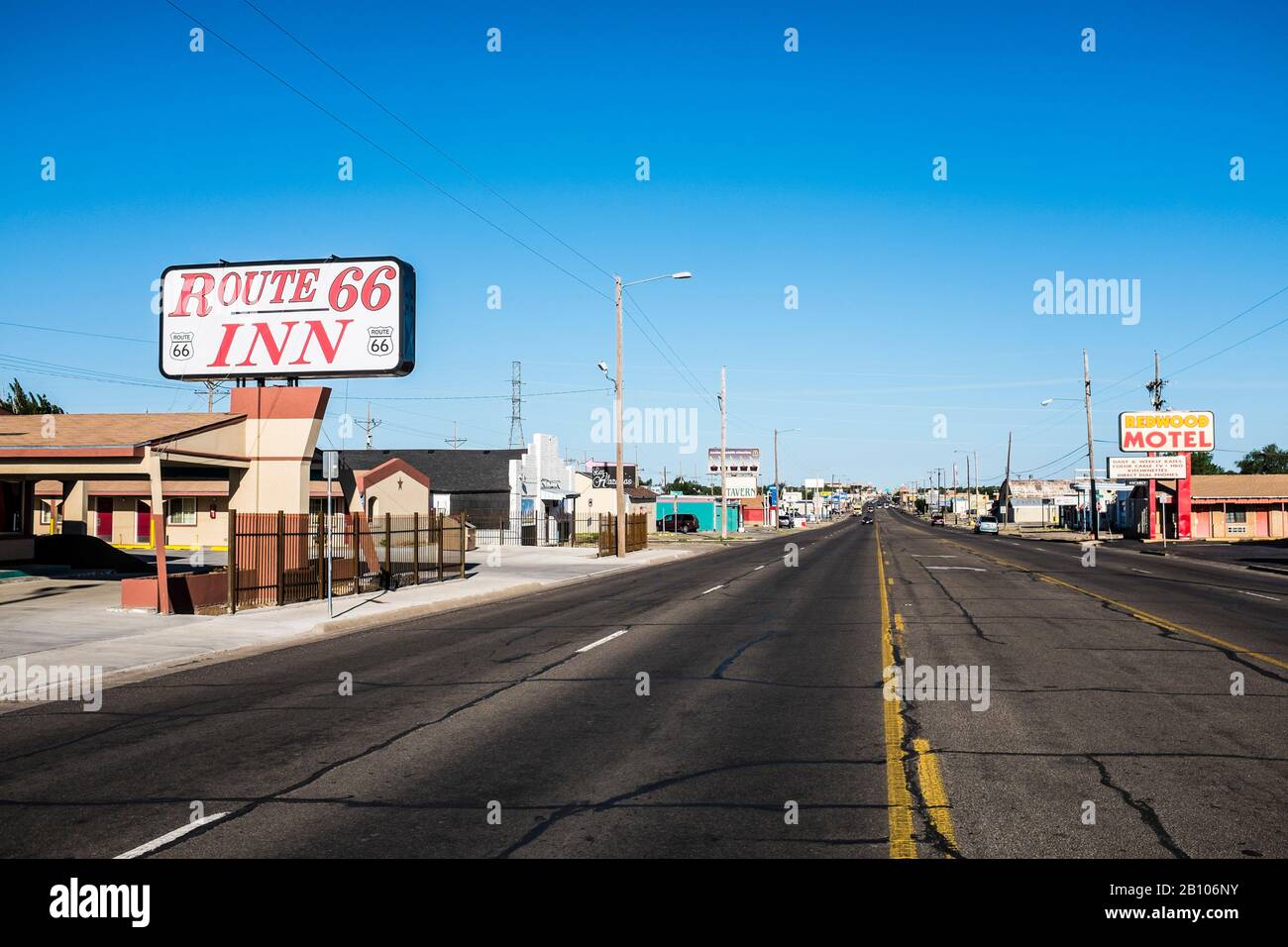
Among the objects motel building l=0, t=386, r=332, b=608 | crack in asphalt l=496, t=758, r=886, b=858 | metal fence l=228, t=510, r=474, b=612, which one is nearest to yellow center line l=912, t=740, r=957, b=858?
crack in asphalt l=496, t=758, r=886, b=858

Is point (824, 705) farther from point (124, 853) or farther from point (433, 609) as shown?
point (433, 609)

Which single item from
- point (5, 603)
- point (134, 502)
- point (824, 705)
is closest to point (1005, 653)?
point (824, 705)

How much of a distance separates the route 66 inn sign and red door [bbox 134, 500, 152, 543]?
2860 cm

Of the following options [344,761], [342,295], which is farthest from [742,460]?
[344,761]

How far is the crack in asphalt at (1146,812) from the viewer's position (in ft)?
19.2

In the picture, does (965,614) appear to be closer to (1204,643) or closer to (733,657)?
(1204,643)

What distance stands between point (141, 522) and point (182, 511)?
Result: 2519mm

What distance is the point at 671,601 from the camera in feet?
75.4

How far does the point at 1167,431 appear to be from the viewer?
250 feet

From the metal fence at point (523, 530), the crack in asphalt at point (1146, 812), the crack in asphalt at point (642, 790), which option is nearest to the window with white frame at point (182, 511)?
the metal fence at point (523, 530)

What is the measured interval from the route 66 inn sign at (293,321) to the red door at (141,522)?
28597 mm
